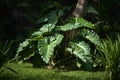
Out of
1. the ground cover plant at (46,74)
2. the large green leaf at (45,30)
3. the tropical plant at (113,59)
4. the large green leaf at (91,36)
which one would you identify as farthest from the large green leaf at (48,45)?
the tropical plant at (113,59)

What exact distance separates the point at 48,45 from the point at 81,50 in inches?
35.0

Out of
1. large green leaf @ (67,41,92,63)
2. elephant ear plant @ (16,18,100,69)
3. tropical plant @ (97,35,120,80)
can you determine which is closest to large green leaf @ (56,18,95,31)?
elephant ear plant @ (16,18,100,69)

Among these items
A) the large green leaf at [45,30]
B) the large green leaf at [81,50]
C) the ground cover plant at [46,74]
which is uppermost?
the large green leaf at [45,30]

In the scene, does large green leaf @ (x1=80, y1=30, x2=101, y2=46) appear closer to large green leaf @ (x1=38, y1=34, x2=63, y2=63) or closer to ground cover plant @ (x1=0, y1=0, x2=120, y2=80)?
ground cover plant @ (x1=0, y1=0, x2=120, y2=80)

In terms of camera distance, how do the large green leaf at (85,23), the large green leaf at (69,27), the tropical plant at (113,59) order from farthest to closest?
the large green leaf at (85,23)
the large green leaf at (69,27)
the tropical plant at (113,59)

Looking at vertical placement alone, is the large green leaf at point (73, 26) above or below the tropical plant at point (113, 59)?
above

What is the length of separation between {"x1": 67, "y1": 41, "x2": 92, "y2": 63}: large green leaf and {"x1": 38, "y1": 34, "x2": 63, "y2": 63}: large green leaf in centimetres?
50

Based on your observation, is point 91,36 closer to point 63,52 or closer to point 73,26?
point 73,26

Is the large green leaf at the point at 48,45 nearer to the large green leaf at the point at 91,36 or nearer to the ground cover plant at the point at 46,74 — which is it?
the ground cover plant at the point at 46,74

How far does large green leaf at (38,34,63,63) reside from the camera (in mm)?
7738

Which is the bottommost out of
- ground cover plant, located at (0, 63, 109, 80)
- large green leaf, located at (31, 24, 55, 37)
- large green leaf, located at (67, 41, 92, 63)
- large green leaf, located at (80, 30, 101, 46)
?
ground cover plant, located at (0, 63, 109, 80)

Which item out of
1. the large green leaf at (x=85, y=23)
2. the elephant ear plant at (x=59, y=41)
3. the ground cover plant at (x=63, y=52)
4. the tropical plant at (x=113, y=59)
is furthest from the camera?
the large green leaf at (x=85, y=23)

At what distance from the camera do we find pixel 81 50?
26.7 feet

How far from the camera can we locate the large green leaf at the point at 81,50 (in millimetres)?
8016
